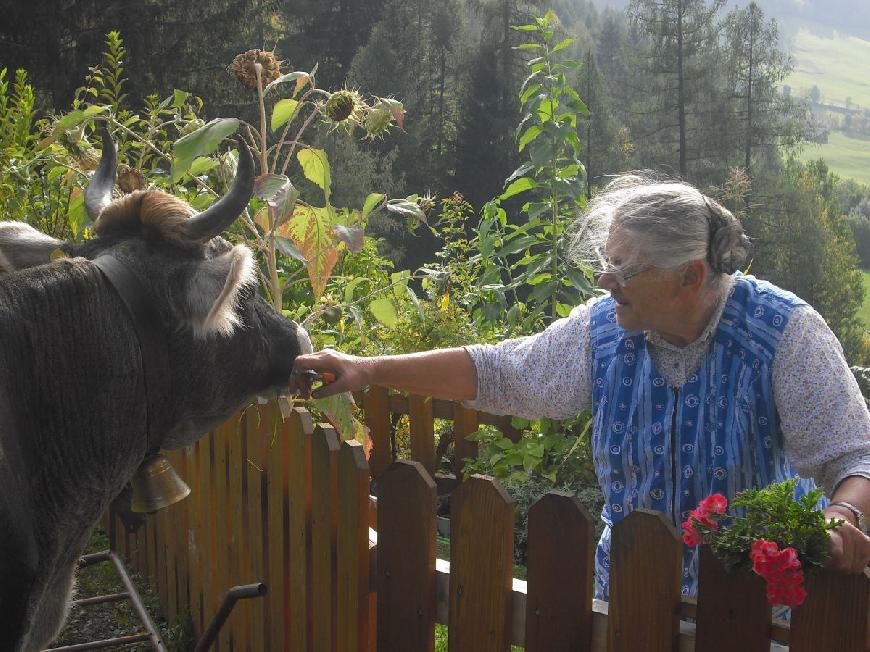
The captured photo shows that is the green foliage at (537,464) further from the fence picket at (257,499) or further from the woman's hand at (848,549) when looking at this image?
the woman's hand at (848,549)

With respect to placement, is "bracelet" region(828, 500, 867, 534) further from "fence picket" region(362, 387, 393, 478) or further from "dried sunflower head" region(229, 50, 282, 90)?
"fence picket" region(362, 387, 393, 478)

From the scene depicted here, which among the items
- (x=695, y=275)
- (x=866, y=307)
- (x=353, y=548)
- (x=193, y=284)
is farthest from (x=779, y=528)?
(x=866, y=307)

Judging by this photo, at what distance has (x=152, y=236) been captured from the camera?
88.9 inches

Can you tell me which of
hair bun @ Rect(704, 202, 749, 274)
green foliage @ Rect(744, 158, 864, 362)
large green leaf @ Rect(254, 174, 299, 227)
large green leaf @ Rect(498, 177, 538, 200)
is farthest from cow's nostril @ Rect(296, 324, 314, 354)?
green foliage @ Rect(744, 158, 864, 362)

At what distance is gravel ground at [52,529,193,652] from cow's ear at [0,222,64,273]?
220 centimetres

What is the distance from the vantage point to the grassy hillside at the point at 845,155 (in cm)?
10456

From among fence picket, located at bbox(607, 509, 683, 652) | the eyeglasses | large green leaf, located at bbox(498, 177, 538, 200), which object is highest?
the eyeglasses

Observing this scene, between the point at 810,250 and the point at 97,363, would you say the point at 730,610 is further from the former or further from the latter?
the point at 810,250

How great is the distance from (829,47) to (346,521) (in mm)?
221715

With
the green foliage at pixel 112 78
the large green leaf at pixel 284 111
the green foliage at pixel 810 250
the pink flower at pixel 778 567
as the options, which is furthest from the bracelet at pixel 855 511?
the green foliage at pixel 810 250

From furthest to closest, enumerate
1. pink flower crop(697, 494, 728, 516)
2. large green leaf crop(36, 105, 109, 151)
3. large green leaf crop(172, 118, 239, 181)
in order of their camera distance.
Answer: large green leaf crop(36, 105, 109, 151)
large green leaf crop(172, 118, 239, 181)
pink flower crop(697, 494, 728, 516)

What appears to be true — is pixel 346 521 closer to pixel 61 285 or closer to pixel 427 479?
pixel 427 479

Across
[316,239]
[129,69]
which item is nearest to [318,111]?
[316,239]

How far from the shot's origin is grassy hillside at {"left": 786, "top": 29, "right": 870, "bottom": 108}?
530 ft
